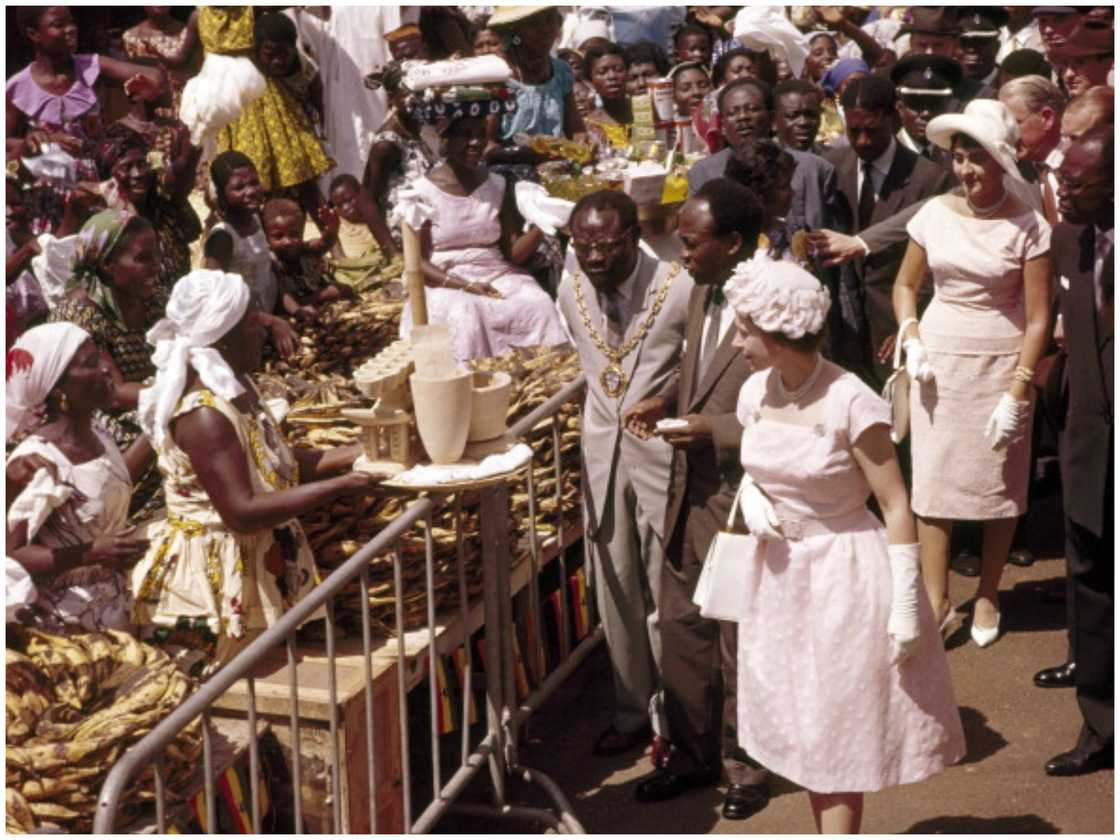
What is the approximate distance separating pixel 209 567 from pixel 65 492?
53 centimetres

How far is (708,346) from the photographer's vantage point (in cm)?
561

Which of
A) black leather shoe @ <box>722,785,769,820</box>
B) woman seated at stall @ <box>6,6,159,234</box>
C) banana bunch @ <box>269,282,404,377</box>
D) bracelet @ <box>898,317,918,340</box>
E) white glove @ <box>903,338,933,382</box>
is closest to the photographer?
black leather shoe @ <box>722,785,769,820</box>

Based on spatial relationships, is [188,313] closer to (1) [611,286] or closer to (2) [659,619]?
(1) [611,286]

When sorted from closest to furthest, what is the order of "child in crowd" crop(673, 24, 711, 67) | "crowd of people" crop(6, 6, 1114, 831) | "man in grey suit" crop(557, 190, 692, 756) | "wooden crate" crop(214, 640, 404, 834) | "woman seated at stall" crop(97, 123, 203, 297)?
"crowd of people" crop(6, 6, 1114, 831)
"wooden crate" crop(214, 640, 404, 834)
"man in grey suit" crop(557, 190, 692, 756)
"woman seated at stall" crop(97, 123, 203, 297)
"child in crowd" crop(673, 24, 711, 67)

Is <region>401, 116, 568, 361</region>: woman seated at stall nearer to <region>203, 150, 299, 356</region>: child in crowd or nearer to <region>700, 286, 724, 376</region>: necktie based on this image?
<region>203, 150, 299, 356</region>: child in crowd

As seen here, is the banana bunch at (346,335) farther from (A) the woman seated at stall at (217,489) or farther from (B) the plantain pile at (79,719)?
(B) the plantain pile at (79,719)

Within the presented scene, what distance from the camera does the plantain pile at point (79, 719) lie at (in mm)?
4219

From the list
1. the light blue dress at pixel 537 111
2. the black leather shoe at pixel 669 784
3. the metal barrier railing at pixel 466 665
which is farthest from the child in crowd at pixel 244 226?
the black leather shoe at pixel 669 784

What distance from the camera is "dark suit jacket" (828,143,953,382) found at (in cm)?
745

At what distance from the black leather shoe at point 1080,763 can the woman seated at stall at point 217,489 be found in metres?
2.65

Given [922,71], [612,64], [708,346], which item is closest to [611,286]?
[708,346]

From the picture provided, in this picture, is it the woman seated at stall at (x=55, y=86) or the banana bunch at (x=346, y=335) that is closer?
the banana bunch at (x=346, y=335)

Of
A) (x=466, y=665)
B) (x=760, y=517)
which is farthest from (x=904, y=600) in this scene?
(x=466, y=665)

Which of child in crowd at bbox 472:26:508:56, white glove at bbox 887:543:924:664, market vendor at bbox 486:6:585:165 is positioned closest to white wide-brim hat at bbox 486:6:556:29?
market vendor at bbox 486:6:585:165
